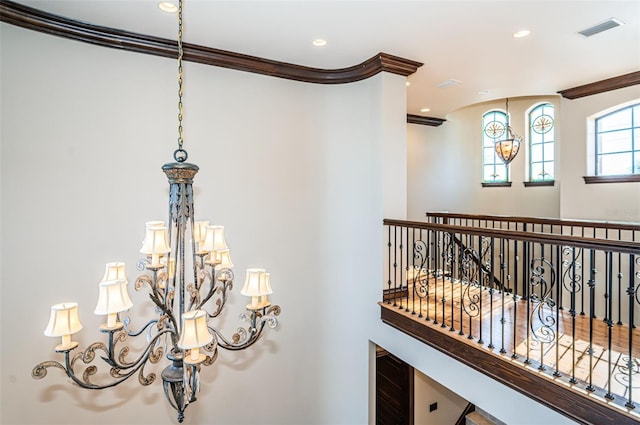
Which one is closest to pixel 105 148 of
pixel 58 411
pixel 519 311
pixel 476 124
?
pixel 58 411

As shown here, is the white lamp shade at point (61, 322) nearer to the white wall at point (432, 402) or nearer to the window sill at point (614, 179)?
the white wall at point (432, 402)

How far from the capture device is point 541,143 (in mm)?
6547

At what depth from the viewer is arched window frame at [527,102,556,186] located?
6391mm

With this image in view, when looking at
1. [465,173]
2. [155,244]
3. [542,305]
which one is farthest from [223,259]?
[465,173]

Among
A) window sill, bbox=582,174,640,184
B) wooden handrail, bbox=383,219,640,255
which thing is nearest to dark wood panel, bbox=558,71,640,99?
window sill, bbox=582,174,640,184

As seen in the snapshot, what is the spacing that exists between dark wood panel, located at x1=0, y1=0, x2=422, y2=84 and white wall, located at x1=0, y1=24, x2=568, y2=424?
9 centimetres

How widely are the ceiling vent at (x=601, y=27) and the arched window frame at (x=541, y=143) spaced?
3.68m

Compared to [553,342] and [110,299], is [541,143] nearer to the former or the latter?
[553,342]

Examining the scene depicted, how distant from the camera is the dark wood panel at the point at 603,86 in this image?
422cm

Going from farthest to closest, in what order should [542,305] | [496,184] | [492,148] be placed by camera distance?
[492,148]
[496,184]
[542,305]

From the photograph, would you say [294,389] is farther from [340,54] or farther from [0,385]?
[340,54]

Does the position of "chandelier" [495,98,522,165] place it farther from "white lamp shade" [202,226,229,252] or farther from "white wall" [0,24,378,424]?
"white lamp shade" [202,226,229,252]

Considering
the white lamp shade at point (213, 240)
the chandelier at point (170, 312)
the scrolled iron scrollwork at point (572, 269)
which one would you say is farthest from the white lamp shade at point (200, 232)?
the scrolled iron scrollwork at point (572, 269)

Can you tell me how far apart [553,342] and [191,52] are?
A: 442 cm
